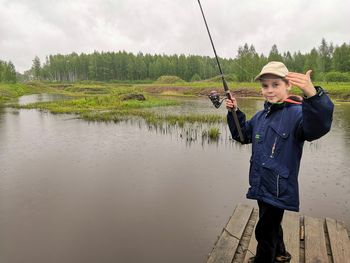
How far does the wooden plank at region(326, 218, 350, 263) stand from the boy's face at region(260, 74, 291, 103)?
2.52m

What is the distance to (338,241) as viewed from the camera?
4.64 m

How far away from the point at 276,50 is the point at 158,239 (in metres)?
98.3

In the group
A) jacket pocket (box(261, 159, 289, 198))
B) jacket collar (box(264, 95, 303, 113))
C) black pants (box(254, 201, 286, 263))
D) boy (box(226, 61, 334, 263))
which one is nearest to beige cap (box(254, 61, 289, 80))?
boy (box(226, 61, 334, 263))

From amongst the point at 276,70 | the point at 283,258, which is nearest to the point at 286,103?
the point at 276,70

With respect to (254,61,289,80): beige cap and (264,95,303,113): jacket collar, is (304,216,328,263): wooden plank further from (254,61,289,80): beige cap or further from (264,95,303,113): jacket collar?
(254,61,289,80): beige cap

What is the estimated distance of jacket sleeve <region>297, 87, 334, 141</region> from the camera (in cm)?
257

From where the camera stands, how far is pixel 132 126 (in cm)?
1962

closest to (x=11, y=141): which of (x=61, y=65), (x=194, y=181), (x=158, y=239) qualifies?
(x=194, y=181)

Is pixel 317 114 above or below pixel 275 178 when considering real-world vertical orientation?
above

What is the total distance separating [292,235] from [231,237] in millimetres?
968

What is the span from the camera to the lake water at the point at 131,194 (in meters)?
5.82

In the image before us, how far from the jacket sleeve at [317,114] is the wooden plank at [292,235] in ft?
7.18

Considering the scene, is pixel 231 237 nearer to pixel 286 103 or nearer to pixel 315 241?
pixel 315 241

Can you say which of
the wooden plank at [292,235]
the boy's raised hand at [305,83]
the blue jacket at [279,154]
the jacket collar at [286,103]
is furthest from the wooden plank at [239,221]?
the boy's raised hand at [305,83]
